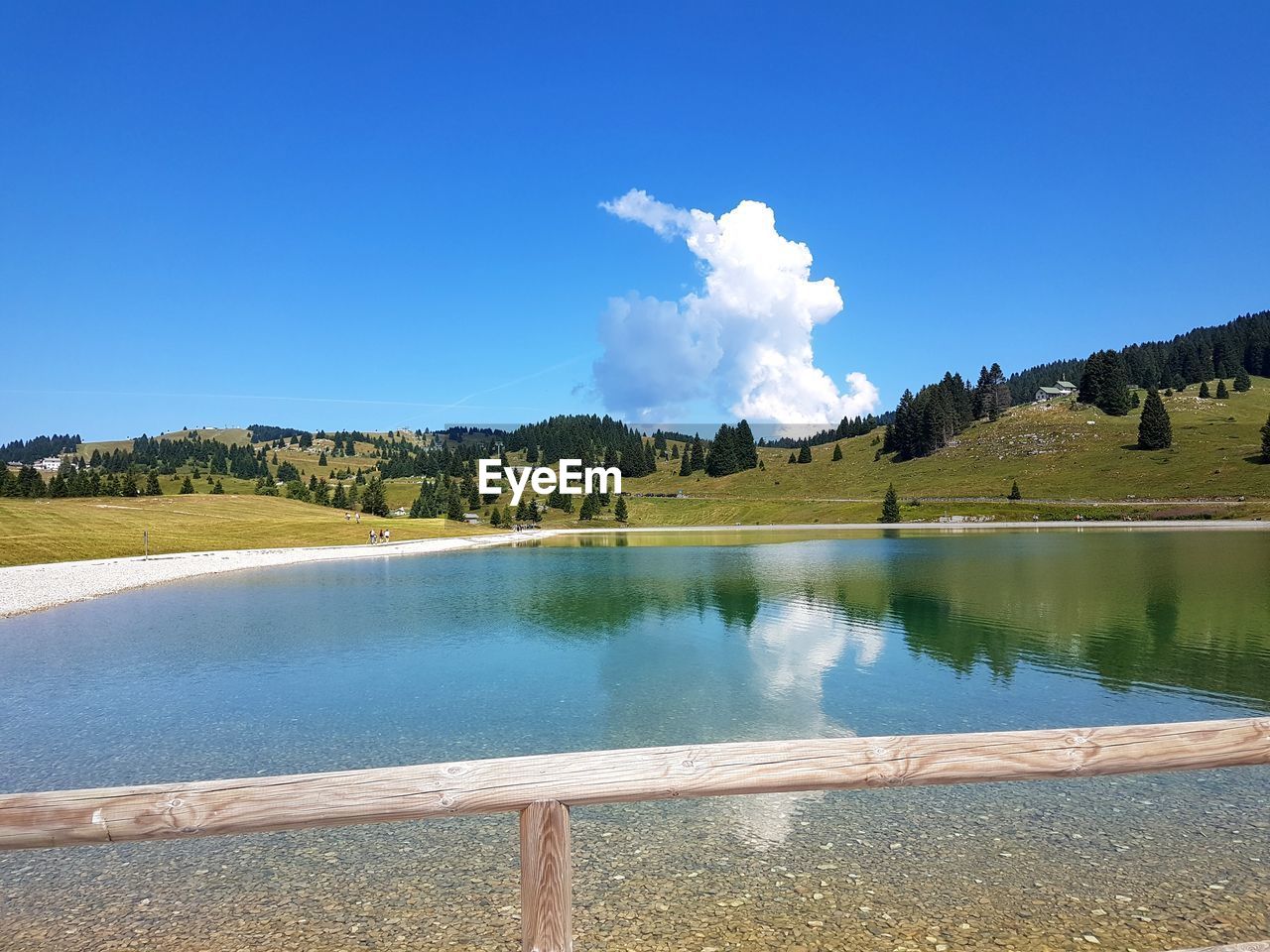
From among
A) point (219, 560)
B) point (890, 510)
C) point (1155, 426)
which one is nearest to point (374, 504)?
point (219, 560)

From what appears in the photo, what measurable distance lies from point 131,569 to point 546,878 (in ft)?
236

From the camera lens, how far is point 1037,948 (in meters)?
7.50

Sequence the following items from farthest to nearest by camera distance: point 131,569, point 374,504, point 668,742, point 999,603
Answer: point 374,504
point 131,569
point 999,603
point 668,742

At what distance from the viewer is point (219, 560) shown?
75.2m

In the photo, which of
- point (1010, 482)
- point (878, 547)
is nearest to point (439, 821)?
point (878, 547)

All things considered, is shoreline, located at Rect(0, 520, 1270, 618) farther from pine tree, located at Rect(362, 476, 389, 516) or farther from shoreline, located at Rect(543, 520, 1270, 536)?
pine tree, located at Rect(362, 476, 389, 516)

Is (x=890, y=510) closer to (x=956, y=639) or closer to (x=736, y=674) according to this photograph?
(x=956, y=639)

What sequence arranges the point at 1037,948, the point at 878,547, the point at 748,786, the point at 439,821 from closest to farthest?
the point at 748,786
the point at 1037,948
the point at 439,821
the point at 878,547

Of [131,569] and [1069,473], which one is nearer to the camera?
[131,569]

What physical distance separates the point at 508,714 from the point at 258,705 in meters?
7.38

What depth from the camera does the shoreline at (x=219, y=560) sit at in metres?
46.8

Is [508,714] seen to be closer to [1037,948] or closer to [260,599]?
[1037,948]

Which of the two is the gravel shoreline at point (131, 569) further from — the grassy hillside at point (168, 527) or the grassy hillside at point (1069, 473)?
the grassy hillside at point (1069, 473)

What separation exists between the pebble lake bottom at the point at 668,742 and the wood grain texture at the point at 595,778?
3.60m
